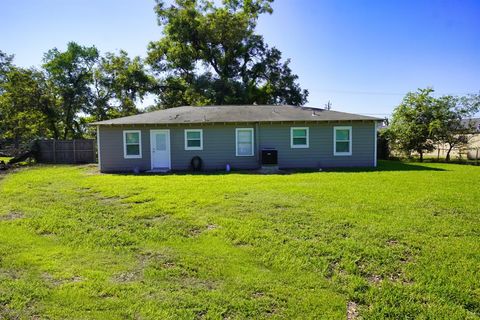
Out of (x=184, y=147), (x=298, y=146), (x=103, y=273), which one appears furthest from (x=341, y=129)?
(x=103, y=273)

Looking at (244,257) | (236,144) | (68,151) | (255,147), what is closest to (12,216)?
(244,257)

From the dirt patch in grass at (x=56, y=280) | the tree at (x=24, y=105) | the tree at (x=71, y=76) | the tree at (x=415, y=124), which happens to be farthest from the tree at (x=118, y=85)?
the dirt patch in grass at (x=56, y=280)

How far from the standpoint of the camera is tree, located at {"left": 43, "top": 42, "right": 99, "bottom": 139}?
1076 inches

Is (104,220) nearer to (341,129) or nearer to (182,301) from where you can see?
(182,301)

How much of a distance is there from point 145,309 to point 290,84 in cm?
2596

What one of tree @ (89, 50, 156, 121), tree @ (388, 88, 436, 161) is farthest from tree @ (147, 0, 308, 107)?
tree @ (388, 88, 436, 161)

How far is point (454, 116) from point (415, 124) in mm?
2132

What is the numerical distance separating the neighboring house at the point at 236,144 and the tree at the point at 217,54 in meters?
11.3

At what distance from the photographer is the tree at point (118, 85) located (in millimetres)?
26578

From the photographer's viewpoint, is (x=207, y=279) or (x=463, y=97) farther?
(x=463, y=97)

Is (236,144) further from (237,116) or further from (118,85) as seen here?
(118,85)

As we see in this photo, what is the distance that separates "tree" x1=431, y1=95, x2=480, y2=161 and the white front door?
1542 cm

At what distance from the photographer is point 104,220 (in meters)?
5.68

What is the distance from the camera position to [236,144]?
46.6 ft
